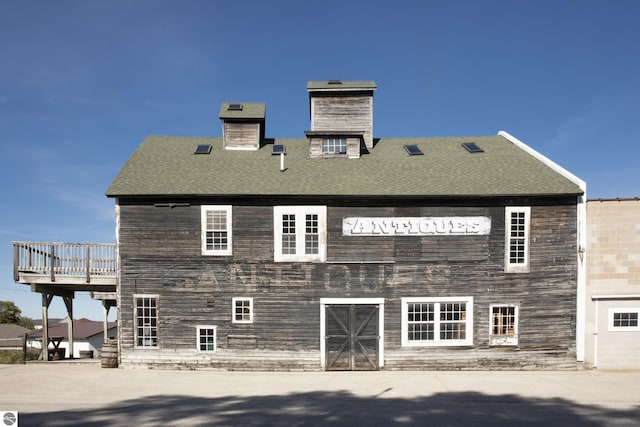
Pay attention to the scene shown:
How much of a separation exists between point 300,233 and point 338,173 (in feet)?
11.3

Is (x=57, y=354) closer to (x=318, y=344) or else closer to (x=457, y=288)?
(x=318, y=344)

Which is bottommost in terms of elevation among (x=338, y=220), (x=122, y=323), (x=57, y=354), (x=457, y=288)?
(x=57, y=354)

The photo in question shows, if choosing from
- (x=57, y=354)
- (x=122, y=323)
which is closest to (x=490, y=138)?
(x=122, y=323)

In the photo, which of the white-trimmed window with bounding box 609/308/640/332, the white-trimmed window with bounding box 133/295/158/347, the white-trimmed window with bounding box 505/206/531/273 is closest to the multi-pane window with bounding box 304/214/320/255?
the white-trimmed window with bounding box 133/295/158/347

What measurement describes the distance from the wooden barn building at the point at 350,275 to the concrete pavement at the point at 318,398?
89 cm

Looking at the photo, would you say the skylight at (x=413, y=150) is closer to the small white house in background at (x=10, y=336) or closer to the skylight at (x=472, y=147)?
the skylight at (x=472, y=147)

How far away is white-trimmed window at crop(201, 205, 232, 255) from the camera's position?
16.6m

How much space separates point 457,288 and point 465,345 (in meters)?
2.30

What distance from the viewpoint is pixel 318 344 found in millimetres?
16297

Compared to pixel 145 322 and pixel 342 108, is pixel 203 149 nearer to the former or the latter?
pixel 342 108

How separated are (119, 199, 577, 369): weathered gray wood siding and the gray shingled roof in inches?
25.2

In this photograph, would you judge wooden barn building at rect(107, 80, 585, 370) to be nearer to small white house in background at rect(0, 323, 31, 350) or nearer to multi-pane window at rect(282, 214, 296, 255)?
multi-pane window at rect(282, 214, 296, 255)

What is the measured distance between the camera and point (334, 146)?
1981 cm

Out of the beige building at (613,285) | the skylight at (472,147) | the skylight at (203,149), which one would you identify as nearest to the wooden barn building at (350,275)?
the beige building at (613,285)
